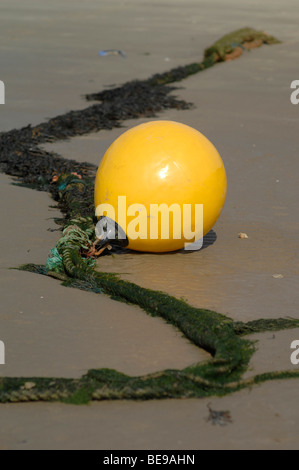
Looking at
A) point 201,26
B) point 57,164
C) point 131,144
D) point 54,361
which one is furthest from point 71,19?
point 54,361

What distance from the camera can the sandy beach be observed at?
→ 11.4 feet

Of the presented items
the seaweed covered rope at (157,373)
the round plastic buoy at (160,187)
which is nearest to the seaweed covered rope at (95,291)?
the seaweed covered rope at (157,373)

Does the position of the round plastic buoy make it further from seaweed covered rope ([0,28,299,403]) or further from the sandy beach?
seaweed covered rope ([0,28,299,403])

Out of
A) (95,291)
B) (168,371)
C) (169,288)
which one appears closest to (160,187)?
(169,288)

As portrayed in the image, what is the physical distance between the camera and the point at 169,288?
5.02 m

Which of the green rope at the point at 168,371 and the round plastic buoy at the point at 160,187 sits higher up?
the round plastic buoy at the point at 160,187

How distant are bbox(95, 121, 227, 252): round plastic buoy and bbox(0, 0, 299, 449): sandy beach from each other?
0.25 metres

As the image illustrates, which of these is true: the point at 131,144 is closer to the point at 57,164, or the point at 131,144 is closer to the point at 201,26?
the point at 57,164

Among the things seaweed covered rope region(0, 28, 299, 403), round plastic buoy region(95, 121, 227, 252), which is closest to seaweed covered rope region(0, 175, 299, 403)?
seaweed covered rope region(0, 28, 299, 403)

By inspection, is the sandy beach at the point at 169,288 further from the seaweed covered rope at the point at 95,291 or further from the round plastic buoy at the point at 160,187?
the round plastic buoy at the point at 160,187

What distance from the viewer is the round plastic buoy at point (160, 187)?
5.25 metres

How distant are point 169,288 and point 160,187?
2.25 feet

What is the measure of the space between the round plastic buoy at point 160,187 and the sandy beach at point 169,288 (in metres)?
0.25
